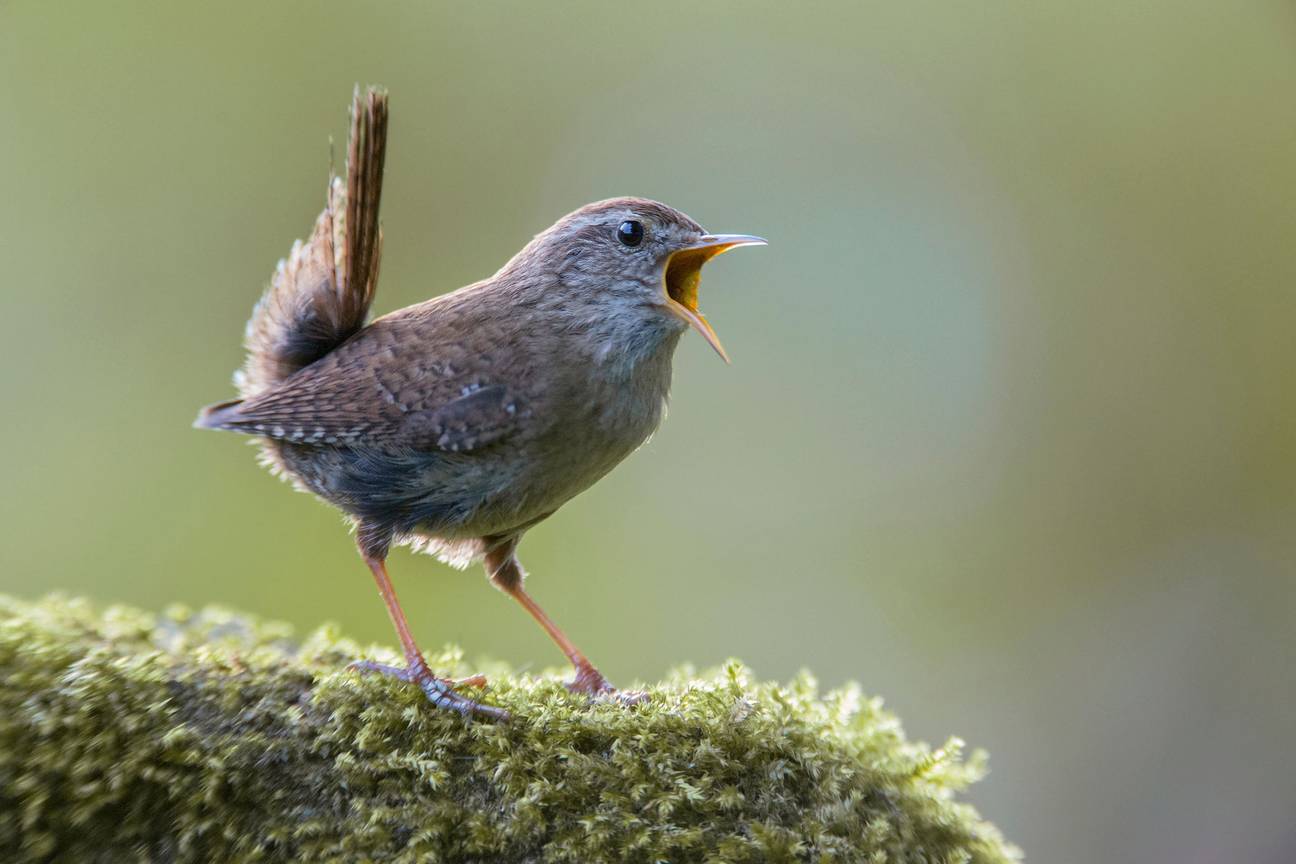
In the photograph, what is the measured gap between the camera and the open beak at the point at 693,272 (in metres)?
3.26

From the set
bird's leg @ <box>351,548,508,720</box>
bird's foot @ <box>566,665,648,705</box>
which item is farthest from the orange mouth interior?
bird's leg @ <box>351,548,508,720</box>

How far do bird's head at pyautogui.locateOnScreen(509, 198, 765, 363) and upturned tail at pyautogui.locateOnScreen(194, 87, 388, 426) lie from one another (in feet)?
1.94

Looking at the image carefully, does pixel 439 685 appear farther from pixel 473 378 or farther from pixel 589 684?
pixel 473 378

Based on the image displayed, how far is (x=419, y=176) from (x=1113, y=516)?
6.42 metres

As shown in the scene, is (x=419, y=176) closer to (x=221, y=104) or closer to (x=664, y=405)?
(x=221, y=104)

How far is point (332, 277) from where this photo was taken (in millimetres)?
3615

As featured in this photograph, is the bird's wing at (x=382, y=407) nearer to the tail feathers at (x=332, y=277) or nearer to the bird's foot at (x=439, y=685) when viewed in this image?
the tail feathers at (x=332, y=277)

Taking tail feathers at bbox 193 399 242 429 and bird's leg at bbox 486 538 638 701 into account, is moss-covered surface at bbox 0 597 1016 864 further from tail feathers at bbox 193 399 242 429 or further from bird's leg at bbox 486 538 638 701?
tail feathers at bbox 193 399 242 429

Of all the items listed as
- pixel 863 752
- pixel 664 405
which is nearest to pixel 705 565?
pixel 664 405

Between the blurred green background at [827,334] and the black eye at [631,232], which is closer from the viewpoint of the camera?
the black eye at [631,232]

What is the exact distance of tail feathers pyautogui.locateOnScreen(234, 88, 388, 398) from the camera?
3.38 m

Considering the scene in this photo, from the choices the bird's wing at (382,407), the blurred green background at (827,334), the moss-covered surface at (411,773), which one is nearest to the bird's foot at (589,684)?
the moss-covered surface at (411,773)

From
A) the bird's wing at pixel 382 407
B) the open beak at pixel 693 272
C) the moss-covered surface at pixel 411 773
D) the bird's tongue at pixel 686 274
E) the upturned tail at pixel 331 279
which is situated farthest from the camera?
the bird's tongue at pixel 686 274

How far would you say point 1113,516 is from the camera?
26.3 ft
